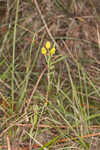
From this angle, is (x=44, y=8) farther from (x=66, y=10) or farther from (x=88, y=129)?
(x=88, y=129)

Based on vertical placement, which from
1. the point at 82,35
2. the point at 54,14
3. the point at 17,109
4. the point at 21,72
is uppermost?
the point at 54,14

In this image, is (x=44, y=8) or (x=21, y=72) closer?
(x=21, y=72)

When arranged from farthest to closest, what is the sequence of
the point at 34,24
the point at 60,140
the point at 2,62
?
1. the point at 34,24
2. the point at 2,62
3. the point at 60,140

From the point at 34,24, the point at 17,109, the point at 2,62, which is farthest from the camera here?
the point at 34,24

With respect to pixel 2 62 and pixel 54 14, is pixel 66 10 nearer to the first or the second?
pixel 54 14

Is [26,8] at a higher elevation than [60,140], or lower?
higher

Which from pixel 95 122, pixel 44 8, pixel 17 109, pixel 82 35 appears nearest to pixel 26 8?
pixel 44 8

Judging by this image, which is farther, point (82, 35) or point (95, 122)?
point (82, 35)

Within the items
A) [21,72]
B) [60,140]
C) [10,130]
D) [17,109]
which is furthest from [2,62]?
[60,140]

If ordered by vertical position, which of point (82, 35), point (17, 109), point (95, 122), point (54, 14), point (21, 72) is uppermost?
point (54, 14)
